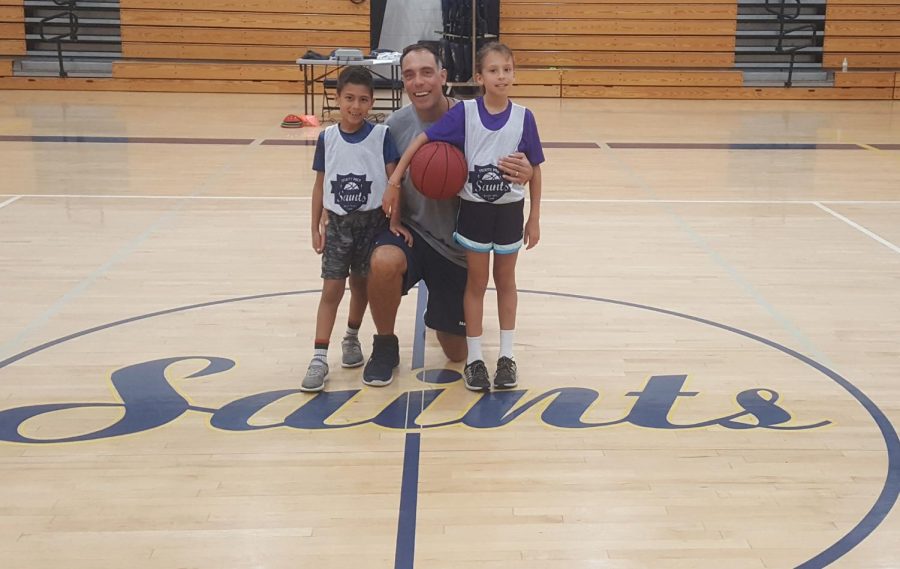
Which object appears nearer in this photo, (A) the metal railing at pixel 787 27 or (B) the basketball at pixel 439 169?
(B) the basketball at pixel 439 169

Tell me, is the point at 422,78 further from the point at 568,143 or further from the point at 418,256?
the point at 568,143

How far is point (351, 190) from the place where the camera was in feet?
12.3

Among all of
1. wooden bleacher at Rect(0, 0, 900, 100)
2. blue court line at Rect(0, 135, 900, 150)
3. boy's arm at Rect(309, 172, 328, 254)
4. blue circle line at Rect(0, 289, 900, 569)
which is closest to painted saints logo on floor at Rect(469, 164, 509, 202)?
boy's arm at Rect(309, 172, 328, 254)

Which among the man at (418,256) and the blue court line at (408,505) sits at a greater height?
the man at (418,256)

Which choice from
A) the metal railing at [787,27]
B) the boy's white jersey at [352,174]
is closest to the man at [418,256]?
the boy's white jersey at [352,174]

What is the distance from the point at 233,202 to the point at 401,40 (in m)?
9.14

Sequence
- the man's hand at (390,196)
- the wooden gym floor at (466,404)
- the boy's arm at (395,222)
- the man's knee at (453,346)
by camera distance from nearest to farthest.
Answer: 1. the wooden gym floor at (466,404)
2. the man's hand at (390,196)
3. the boy's arm at (395,222)
4. the man's knee at (453,346)

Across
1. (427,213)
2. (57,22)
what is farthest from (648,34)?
(427,213)

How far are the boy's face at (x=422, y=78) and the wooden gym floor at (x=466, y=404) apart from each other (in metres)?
1.03

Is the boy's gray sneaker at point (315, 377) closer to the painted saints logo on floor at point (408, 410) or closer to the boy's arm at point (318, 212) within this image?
the painted saints logo on floor at point (408, 410)

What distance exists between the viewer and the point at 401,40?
1587 cm

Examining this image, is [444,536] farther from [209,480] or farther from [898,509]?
[898,509]

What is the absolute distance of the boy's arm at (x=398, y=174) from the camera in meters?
3.64

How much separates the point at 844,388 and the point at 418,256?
166 centimetres
